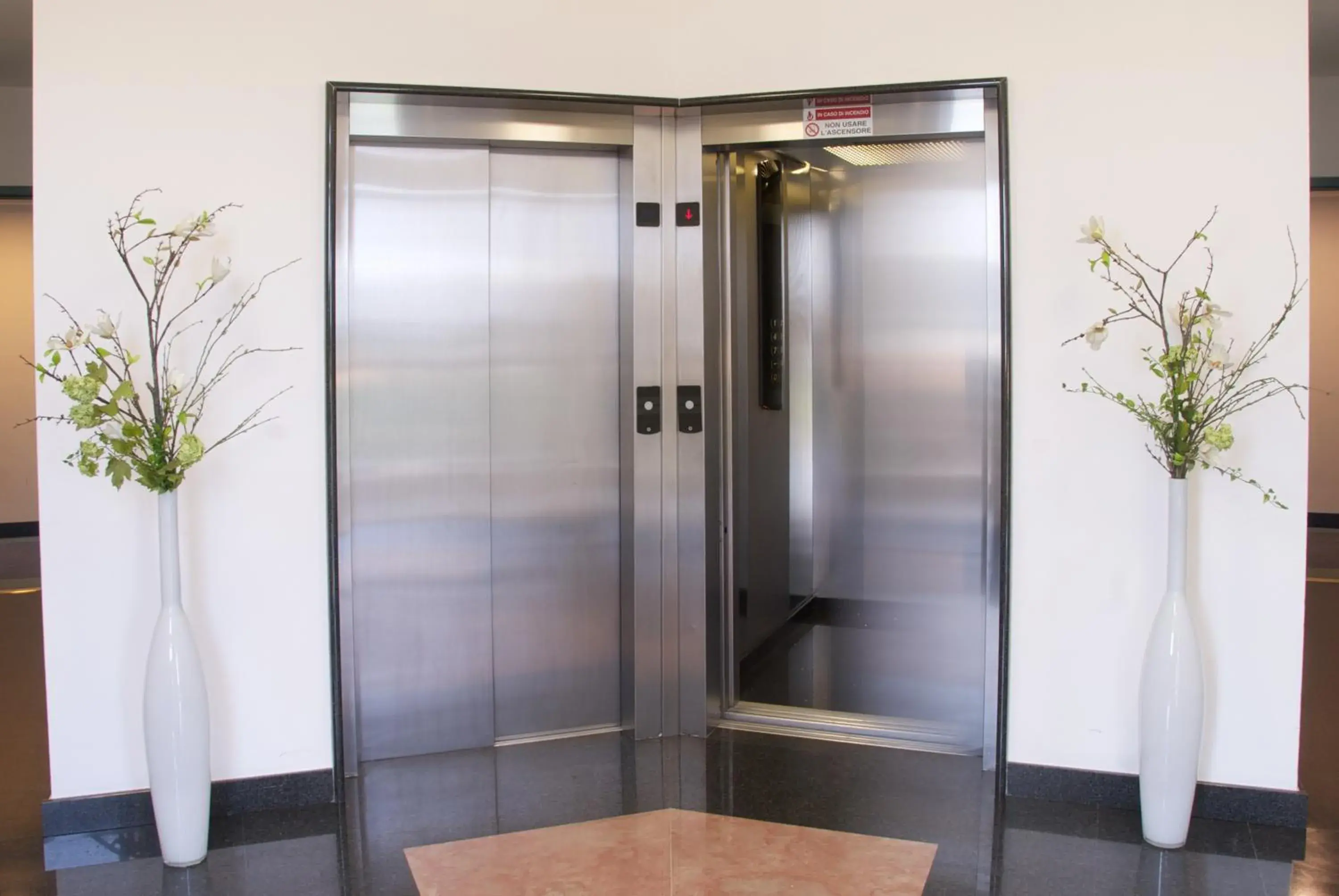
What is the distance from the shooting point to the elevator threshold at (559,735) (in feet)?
14.4

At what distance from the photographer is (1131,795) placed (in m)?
3.74

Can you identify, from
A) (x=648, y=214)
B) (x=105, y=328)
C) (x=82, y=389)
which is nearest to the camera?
(x=82, y=389)

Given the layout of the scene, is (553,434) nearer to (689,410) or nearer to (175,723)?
(689,410)

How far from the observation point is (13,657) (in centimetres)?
571

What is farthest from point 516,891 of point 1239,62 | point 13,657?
point 13,657

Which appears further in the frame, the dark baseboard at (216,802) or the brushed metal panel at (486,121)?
the brushed metal panel at (486,121)

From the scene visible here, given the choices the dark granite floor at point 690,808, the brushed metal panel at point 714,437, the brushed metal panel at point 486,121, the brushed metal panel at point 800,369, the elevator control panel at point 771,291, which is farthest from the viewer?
the brushed metal panel at point 800,369

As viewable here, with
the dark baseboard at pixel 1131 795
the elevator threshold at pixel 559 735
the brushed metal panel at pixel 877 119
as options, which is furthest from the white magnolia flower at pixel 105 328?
the dark baseboard at pixel 1131 795

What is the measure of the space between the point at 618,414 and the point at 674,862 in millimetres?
1735

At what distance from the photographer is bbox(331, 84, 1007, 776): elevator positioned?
4062 mm

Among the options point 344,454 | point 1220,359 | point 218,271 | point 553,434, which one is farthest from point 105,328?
point 1220,359

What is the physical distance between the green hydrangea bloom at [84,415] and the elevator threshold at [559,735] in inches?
75.4

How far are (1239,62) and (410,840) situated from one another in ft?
11.4

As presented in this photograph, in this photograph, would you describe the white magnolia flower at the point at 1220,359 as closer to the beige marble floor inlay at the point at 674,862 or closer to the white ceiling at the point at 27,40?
the beige marble floor inlay at the point at 674,862
